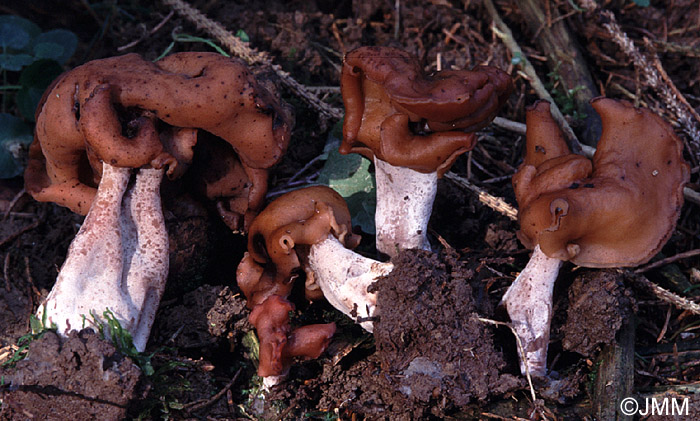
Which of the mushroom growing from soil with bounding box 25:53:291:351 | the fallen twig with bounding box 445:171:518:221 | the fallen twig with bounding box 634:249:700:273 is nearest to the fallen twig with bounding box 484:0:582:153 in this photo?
the fallen twig with bounding box 445:171:518:221

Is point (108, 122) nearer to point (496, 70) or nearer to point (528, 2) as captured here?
point (496, 70)

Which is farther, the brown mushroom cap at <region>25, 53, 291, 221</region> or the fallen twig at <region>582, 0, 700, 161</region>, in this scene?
the fallen twig at <region>582, 0, 700, 161</region>

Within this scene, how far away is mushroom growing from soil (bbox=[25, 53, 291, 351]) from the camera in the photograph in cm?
288

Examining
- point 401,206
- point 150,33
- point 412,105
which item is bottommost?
point 401,206

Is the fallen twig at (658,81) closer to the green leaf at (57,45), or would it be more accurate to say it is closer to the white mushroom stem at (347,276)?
the white mushroom stem at (347,276)

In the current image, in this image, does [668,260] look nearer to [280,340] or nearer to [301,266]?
[301,266]

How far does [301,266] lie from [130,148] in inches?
46.5

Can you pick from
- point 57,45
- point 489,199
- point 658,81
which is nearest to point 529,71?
point 658,81

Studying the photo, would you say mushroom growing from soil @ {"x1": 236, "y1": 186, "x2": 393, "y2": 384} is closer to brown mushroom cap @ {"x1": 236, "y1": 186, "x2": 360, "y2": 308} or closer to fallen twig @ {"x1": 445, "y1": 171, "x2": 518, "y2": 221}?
brown mushroom cap @ {"x1": 236, "y1": 186, "x2": 360, "y2": 308}

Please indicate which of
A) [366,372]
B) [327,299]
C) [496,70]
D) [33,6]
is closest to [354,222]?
[327,299]

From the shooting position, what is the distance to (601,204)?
2.76 meters

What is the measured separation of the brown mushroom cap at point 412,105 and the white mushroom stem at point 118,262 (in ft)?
3.97

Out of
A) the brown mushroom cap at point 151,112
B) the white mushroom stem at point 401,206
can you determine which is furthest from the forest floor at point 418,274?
the brown mushroom cap at point 151,112

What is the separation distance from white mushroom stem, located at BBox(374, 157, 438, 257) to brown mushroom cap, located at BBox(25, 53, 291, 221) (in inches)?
25.8
